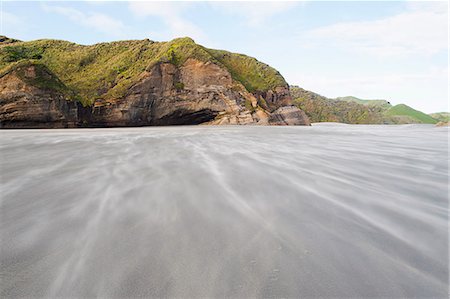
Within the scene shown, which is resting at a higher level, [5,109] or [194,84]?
[194,84]

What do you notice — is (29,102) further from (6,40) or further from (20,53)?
(6,40)

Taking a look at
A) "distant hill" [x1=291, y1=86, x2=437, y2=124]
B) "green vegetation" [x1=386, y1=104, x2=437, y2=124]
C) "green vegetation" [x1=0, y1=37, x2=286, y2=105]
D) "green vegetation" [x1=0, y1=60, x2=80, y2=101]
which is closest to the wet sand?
"green vegetation" [x1=0, y1=60, x2=80, y2=101]

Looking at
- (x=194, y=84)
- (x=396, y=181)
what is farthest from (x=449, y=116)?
(x=396, y=181)

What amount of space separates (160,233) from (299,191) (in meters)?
1.32

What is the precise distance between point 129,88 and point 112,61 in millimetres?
7630

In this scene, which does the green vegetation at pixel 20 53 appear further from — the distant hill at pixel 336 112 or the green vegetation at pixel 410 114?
the green vegetation at pixel 410 114

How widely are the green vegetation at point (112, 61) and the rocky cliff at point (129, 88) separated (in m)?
0.10

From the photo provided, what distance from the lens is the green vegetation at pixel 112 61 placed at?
80.2 ft

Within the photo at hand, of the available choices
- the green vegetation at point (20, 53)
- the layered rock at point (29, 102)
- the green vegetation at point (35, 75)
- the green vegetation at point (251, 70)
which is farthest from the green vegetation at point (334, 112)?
the layered rock at point (29, 102)

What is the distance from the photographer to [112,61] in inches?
1140

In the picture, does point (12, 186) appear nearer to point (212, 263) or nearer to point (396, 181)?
point (212, 263)

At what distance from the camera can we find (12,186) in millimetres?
2215

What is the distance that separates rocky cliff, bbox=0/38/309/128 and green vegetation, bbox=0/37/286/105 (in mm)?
97

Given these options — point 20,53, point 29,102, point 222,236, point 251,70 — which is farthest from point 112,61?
point 222,236
